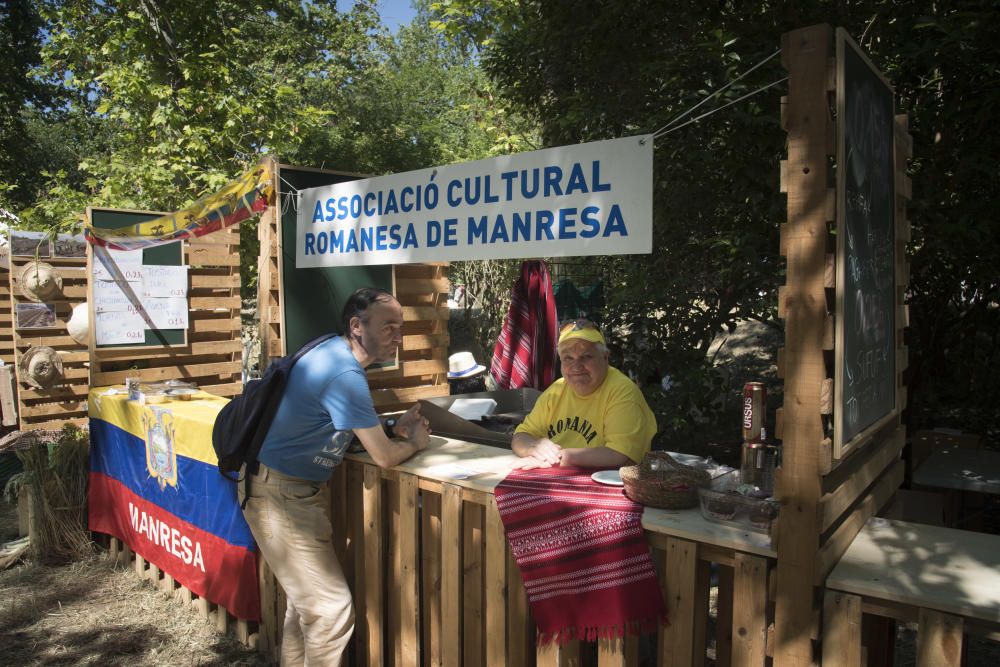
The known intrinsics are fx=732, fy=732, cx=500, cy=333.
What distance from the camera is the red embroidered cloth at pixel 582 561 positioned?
91.8 inches

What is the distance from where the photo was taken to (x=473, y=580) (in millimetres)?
2863

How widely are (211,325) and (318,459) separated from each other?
4.81m

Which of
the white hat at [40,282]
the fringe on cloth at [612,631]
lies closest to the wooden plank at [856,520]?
the fringe on cloth at [612,631]

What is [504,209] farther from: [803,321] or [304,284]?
[304,284]

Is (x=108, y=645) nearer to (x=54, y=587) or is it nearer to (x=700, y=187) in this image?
(x=54, y=587)

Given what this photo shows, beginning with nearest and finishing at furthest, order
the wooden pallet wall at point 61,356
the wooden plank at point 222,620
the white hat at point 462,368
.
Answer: the wooden plank at point 222,620 → the white hat at point 462,368 → the wooden pallet wall at point 61,356

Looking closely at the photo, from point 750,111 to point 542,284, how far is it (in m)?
1.78

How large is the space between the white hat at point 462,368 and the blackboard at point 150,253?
2.58 meters

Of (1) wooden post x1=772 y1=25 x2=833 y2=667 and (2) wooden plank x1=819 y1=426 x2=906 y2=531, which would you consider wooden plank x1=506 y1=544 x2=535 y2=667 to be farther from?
(2) wooden plank x1=819 y1=426 x2=906 y2=531

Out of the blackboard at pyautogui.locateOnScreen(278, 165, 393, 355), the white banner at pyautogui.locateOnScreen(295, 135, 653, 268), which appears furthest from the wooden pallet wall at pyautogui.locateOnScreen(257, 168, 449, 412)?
the white banner at pyautogui.locateOnScreen(295, 135, 653, 268)

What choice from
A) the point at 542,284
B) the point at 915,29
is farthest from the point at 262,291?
the point at 915,29

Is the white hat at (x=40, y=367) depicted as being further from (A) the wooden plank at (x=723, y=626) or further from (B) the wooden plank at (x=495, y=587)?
(A) the wooden plank at (x=723, y=626)

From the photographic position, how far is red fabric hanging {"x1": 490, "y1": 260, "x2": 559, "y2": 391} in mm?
5285

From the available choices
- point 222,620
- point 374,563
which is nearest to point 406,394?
point 222,620
